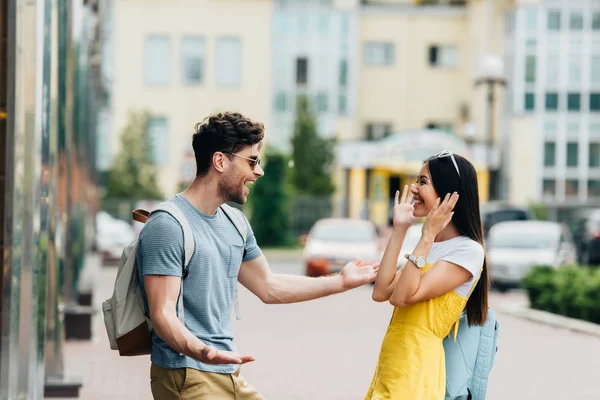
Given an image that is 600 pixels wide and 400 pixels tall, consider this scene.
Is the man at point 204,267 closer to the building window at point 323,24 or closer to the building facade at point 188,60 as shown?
the building facade at point 188,60

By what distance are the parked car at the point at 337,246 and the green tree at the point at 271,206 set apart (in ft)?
54.5

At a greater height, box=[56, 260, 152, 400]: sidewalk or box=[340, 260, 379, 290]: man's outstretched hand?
box=[340, 260, 379, 290]: man's outstretched hand

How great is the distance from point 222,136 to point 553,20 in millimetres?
53730

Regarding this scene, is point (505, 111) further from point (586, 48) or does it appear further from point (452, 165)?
point (452, 165)

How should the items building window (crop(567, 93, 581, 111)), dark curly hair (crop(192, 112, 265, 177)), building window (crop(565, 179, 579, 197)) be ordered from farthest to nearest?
building window (crop(567, 93, 581, 111)) → building window (crop(565, 179, 579, 197)) → dark curly hair (crop(192, 112, 265, 177))

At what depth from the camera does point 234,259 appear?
180 inches

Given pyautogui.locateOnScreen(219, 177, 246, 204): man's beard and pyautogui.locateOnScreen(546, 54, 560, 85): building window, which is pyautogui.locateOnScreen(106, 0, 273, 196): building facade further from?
pyautogui.locateOnScreen(219, 177, 246, 204): man's beard

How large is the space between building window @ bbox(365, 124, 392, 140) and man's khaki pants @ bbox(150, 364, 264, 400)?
5668 centimetres

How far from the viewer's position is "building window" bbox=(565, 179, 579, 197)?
56188 mm

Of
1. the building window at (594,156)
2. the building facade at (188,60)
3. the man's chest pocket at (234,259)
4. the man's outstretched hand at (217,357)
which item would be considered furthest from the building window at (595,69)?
the man's outstretched hand at (217,357)

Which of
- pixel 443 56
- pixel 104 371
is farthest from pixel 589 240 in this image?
pixel 443 56

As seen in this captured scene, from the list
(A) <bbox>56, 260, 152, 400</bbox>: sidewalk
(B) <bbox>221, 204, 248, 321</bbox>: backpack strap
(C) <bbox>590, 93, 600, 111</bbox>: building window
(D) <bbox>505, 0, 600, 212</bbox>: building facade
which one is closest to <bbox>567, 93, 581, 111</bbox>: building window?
(D) <bbox>505, 0, 600, 212</bbox>: building facade

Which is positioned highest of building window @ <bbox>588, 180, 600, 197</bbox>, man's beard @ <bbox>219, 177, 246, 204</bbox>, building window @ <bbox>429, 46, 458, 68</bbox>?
building window @ <bbox>429, 46, 458, 68</bbox>

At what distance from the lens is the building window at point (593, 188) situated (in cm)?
5600
